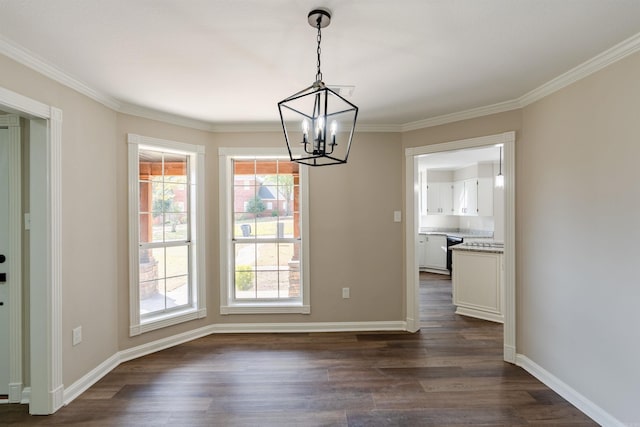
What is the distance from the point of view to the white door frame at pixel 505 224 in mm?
2936

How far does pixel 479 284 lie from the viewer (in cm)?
429

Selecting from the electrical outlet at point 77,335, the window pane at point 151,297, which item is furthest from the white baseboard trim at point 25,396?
the window pane at point 151,297

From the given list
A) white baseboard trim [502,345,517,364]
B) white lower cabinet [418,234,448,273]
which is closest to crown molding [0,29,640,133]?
white baseboard trim [502,345,517,364]

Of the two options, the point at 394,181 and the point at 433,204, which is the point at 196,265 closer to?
the point at 394,181

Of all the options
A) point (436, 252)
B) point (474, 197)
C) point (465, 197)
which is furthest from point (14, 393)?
point (465, 197)

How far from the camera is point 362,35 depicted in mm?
1822

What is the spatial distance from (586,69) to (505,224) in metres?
1.39

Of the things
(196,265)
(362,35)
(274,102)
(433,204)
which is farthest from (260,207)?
(433,204)

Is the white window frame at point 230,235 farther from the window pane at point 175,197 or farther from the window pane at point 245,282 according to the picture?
the window pane at point 175,197

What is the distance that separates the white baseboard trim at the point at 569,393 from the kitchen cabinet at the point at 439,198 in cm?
485

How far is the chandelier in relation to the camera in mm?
1439

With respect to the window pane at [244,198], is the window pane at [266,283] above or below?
below

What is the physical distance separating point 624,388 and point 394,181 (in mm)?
2567

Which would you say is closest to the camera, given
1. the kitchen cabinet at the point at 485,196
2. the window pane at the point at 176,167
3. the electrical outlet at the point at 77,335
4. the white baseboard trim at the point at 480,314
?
the electrical outlet at the point at 77,335
